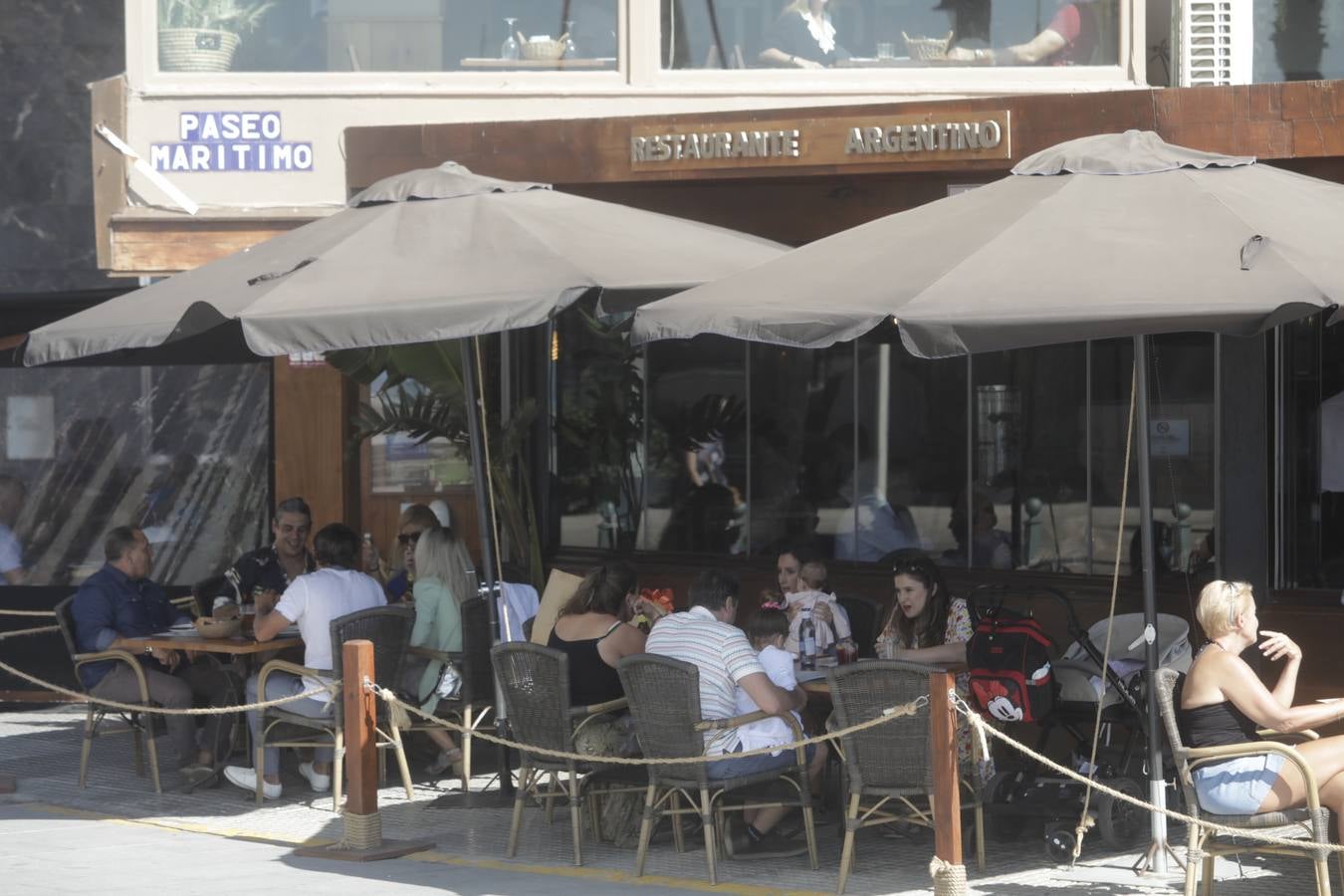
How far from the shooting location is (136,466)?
13.4 m

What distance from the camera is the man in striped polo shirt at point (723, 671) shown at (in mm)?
7512

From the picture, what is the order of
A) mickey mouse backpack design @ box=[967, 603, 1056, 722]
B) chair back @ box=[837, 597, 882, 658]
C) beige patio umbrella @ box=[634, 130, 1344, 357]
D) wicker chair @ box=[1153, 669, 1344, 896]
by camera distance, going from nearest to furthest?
beige patio umbrella @ box=[634, 130, 1344, 357] → wicker chair @ box=[1153, 669, 1344, 896] → mickey mouse backpack design @ box=[967, 603, 1056, 722] → chair back @ box=[837, 597, 882, 658]

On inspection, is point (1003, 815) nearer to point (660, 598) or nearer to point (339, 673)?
point (660, 598)

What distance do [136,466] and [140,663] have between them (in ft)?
13.1

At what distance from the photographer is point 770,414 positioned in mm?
11883

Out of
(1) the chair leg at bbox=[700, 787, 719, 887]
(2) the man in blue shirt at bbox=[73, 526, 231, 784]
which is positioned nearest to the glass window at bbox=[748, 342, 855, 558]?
(2) the man in blue shirt at bbox=[73, 526, 231, 784]

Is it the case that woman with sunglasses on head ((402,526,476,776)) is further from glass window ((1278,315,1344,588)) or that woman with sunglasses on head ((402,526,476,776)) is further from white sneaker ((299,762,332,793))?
glass window ((1278,315,1344,588))

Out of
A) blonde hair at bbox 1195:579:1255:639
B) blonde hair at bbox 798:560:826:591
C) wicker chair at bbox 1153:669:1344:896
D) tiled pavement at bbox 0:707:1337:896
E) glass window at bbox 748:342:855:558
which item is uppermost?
glass window at bbox 748:342:855:558

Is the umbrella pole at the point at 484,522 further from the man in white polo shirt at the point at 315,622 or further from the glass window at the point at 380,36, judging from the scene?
the glass window at the point at 380,36

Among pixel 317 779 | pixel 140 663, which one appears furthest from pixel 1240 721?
pixel 140 663

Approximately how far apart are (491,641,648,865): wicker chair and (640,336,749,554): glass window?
13.1 ft

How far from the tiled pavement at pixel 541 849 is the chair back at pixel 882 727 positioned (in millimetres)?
429

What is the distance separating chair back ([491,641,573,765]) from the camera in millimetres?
7730

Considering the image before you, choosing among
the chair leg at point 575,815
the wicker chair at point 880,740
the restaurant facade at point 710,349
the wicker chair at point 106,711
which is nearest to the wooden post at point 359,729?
the chair leg at point 575,815
